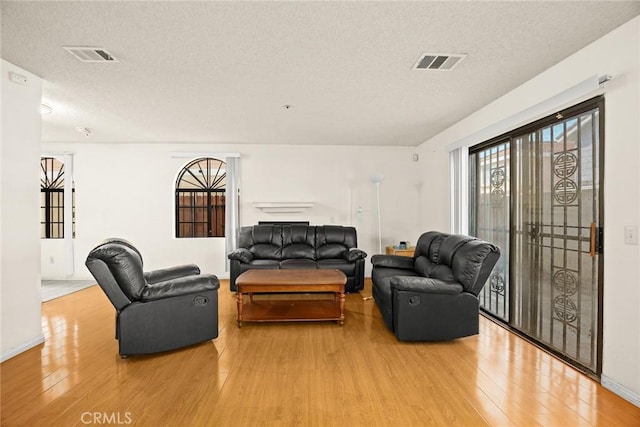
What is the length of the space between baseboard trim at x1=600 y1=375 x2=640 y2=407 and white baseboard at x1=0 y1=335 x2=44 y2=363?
4537 mm

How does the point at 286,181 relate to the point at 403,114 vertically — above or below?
below

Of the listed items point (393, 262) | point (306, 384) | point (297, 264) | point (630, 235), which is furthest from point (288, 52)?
point (297, 264)

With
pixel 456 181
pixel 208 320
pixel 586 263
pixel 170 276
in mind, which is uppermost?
pixel 456 181

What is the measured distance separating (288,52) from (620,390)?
326 centimetres

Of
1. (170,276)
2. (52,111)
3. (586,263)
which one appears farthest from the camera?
(52,111)

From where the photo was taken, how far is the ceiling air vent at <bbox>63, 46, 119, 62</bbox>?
2.40 m

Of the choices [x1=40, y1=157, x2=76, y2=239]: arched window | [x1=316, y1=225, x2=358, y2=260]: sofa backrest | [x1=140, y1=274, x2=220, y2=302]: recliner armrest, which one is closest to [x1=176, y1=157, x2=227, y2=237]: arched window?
[x1=316, y1=225, x2=358, y2=260]: sofa backrest

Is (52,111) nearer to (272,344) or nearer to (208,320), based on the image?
(208,320)

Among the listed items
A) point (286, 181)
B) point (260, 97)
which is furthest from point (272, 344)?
point (286, 181)

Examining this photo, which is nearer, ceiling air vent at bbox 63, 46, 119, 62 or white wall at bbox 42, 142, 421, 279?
ceiling air vent at bbox 63, 46, 119, 62

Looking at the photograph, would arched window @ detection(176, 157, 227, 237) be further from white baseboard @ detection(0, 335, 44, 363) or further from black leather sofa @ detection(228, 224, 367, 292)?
white baseboard @ detection(0, 335, 44, 363)

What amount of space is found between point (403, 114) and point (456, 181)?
1.20 meters

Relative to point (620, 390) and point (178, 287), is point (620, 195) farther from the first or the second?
point (178, 287)

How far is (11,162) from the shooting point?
8.98ft
